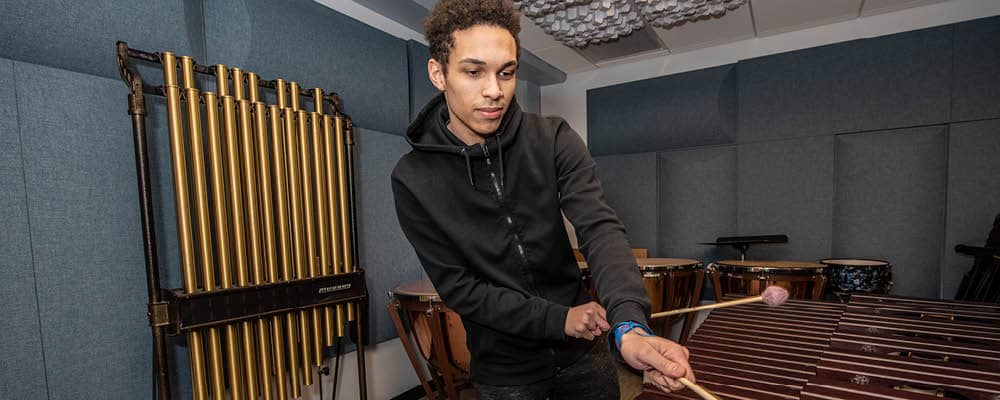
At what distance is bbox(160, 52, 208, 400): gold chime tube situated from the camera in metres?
1.48

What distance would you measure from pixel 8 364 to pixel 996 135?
15.8ft

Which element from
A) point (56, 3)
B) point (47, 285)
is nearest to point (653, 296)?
point (47, 285)

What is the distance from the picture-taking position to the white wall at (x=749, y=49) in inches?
117

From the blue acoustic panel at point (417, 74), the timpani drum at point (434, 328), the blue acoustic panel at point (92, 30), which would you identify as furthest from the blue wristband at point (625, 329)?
the blue acoustic panel at point (417, 74)

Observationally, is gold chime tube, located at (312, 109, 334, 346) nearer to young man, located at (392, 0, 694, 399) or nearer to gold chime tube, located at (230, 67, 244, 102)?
gold chime tube, located at (230, 67, 244, 102)

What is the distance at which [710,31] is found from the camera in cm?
339

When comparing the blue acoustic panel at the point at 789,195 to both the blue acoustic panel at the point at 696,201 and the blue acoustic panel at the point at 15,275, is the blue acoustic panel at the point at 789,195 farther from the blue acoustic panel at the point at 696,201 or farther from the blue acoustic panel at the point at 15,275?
the blue acoustic panel at the point at 15,275

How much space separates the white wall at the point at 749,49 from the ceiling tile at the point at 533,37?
810 mm

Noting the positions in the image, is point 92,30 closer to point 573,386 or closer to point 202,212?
point 202,212

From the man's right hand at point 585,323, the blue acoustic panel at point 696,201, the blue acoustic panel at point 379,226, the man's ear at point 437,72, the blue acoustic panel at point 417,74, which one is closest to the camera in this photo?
the man's right hand at point 585,323

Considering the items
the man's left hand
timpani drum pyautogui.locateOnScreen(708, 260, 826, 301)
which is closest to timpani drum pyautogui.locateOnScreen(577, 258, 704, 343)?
timpani drum pyautogui.locateOnScreen(708, 260, 826, 301)

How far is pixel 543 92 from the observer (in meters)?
4.59

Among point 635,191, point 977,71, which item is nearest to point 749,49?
point 977,71

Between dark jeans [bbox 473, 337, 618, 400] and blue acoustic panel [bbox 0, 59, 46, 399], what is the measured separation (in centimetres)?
142
